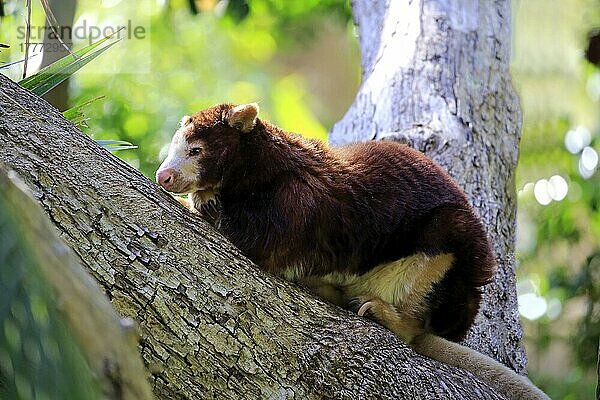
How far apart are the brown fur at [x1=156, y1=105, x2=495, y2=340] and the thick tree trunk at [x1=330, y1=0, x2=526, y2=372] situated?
1.95 feet

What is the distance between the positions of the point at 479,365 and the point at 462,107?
1.64 metres

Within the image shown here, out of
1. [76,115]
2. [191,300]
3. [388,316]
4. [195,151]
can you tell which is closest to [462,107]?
[388,316]

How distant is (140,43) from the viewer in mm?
10383

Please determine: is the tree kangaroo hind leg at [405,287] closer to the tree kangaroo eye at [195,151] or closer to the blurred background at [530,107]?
the tree kangaroo eye at [195,151]

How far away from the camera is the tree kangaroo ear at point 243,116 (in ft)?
10.2

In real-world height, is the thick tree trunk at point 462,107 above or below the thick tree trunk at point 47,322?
above

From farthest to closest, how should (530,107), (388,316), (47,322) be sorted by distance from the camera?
(530,107) < (388,316) < (47,322)

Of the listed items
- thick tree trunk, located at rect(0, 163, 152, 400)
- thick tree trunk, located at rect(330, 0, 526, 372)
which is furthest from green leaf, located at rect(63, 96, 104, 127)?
→ thick tree trunk, located at rect(0, 163, 152, 400)

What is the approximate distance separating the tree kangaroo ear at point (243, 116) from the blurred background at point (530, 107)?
1.06 meters

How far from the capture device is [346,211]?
3.11 meters

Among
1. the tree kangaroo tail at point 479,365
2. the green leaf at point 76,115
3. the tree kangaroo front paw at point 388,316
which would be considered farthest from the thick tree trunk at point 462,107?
the green leaf at point 76,115

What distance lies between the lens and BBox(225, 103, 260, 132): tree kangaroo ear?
3.11 m

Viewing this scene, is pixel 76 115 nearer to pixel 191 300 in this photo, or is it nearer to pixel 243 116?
pixel 243 116

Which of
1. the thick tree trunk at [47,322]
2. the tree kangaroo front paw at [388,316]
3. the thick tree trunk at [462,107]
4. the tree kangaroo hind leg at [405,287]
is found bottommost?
the thick tree trunk at [47,322]
